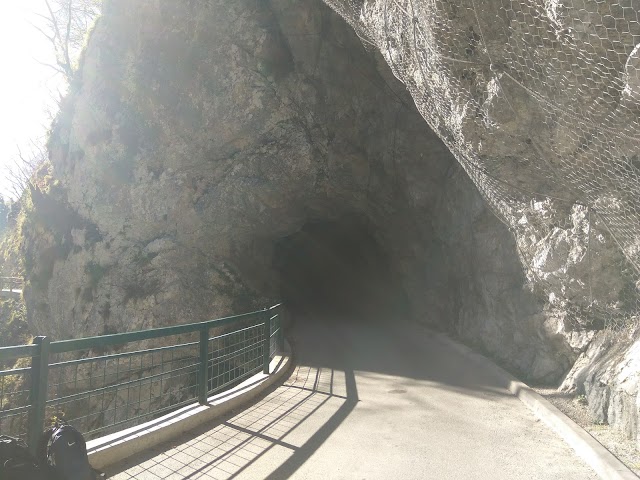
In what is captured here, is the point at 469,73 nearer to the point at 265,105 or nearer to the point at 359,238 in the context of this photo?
the point at 265,105

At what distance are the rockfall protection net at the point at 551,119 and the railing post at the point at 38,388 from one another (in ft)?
18.3

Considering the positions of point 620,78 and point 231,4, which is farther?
point 231,4

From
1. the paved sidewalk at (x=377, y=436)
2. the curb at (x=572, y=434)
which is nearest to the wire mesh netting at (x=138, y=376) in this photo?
the paved sidewalk at (x=377, y=436)

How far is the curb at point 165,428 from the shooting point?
398 centimetres

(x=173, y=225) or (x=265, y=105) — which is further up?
(x=265, y=105)

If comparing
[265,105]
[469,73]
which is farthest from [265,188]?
[469,73]

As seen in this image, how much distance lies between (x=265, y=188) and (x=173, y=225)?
332cm

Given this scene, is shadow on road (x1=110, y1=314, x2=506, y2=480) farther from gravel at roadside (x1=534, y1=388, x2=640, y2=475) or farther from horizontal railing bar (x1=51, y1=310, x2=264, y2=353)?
horizontal railing bar (x1=51, y1=310, x2=264, y2=353)

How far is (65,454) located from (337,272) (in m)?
23.5

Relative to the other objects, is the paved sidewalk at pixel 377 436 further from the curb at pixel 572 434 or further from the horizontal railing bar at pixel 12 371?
the horizontal railing bar at pixel 12 371

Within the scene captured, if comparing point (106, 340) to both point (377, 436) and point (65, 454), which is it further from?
point (377, 436)

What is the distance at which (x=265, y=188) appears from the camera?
15148mm

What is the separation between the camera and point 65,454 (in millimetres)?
3137

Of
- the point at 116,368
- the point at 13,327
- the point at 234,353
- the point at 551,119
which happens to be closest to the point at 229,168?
the point at 234,353
